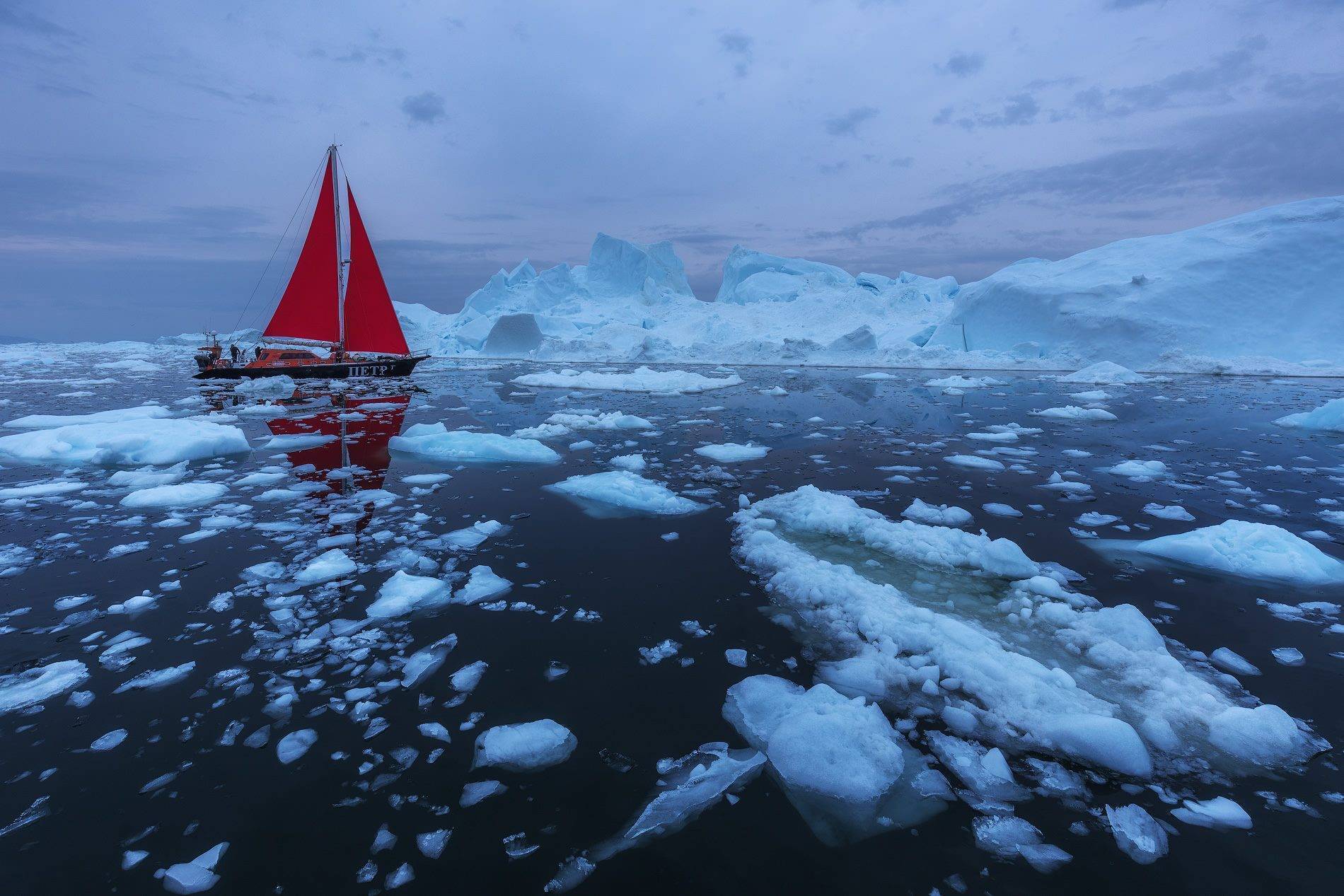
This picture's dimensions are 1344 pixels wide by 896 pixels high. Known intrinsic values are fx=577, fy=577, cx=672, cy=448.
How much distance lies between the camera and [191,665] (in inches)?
115

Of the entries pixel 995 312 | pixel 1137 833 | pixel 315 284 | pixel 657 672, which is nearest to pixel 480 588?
pixel 657 672

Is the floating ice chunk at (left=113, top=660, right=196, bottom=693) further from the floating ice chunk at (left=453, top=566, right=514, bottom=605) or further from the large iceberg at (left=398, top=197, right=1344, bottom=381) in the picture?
the large iceberg at (left=398, top=197, right=1344, bottom=381)

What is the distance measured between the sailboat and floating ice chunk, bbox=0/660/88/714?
1782 centimetres

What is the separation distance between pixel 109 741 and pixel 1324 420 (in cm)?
1698

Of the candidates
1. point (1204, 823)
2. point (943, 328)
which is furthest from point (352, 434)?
point (943, 328)

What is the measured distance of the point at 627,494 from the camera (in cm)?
589

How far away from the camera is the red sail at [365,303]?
18.8 m

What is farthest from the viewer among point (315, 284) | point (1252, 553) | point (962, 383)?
point (962, 383)

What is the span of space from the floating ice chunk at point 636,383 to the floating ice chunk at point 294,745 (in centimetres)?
1546

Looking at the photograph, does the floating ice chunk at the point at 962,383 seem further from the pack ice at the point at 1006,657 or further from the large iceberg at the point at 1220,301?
the pack ice at the point at 1006,657

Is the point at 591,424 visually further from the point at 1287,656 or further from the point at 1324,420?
the point at 1324,420

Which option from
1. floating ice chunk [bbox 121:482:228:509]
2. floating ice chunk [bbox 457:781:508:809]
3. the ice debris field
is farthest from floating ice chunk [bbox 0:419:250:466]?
floating ice chunk [bbox 457:781:508:809]

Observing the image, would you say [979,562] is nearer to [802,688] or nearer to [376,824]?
[802,688]

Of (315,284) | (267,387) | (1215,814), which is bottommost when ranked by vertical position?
(267,387)
